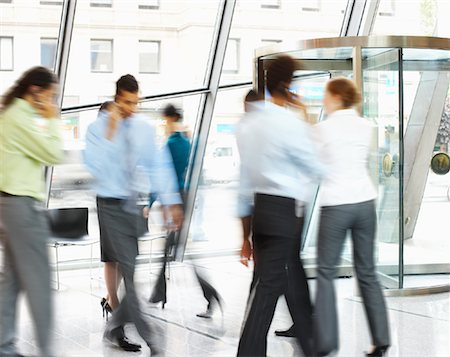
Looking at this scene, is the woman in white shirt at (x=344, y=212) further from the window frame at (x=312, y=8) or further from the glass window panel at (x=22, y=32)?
the window frame at (x=312, y=8)

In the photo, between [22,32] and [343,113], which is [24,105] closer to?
[343,113]

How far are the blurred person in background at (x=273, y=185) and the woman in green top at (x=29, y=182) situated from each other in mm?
1022

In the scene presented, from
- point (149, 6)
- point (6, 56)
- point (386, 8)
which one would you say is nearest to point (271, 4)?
point (386, 8)

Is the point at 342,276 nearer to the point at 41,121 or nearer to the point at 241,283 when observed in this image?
the point at 241,283

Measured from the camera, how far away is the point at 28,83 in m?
4.18

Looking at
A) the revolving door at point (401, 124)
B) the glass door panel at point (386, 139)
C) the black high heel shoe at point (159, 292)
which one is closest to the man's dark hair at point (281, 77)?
the revolving door at point (401, 124)

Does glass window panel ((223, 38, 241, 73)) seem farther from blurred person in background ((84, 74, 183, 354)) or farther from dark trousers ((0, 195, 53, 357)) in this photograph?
dark trousers ((0, 195, 53, 357))

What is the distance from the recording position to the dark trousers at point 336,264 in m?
4.60

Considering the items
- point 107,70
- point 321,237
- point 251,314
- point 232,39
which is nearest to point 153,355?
point 251,314

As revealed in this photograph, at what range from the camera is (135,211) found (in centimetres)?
467

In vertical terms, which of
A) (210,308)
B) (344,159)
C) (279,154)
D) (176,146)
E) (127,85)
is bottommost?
(210,308)

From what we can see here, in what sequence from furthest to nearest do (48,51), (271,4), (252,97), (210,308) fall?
(271,4) → (48,51) → (210,308) → (252,97)

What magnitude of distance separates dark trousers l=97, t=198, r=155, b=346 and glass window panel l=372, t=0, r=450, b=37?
5915mm

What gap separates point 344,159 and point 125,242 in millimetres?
1343
